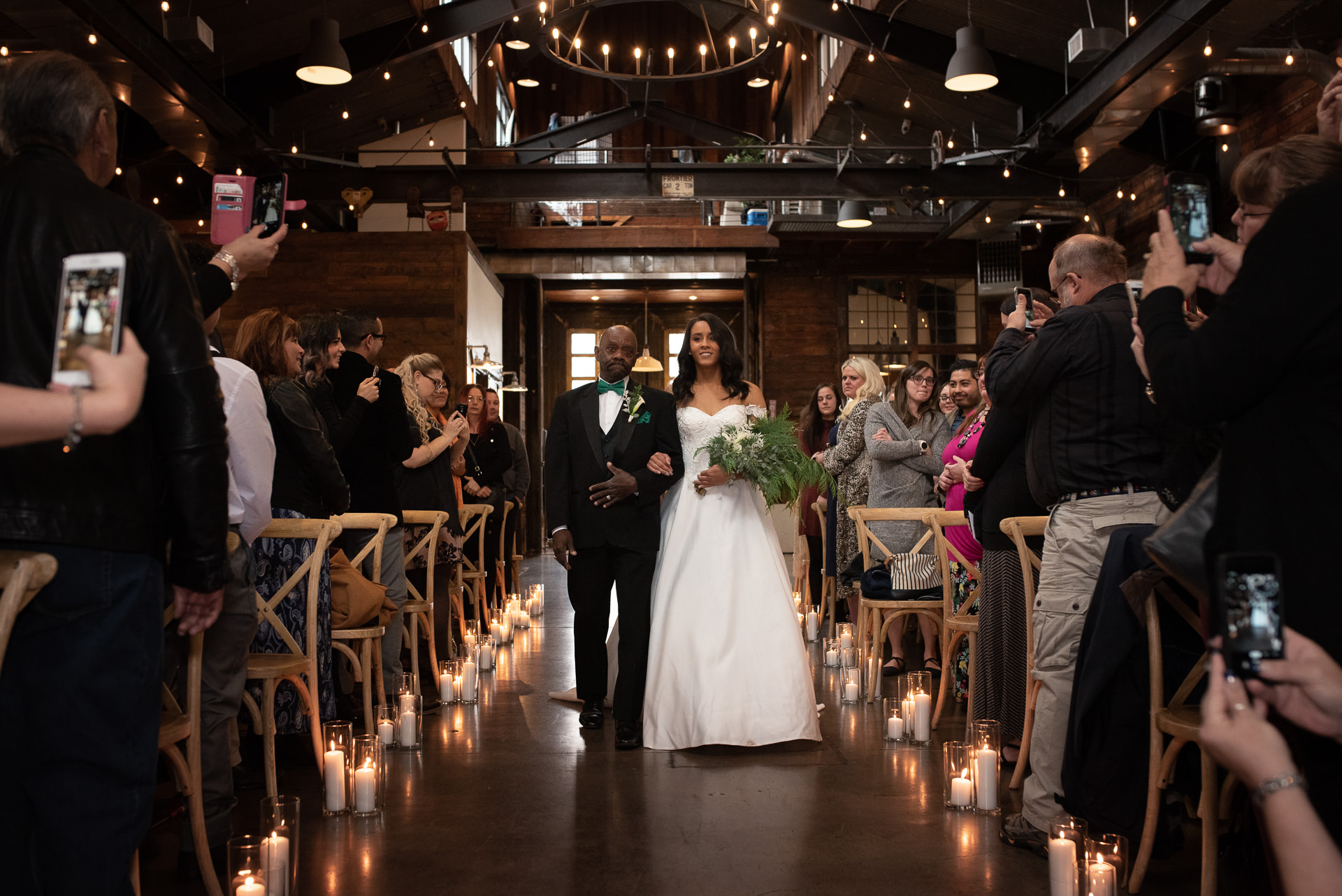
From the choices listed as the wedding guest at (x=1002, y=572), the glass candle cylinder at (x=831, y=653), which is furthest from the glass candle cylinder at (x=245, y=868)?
the glass candle cylinder at (x=831, y=653)

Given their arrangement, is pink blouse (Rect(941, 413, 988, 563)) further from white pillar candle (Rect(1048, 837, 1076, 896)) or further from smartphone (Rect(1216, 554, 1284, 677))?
smartphone (Rect(1216, 554, 1284, 677))

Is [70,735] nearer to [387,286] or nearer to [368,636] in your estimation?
[368,636]

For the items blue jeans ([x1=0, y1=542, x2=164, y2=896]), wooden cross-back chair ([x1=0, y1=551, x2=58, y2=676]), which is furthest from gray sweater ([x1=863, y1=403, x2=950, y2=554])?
wooden cross-back chair ([x1=0, y1=551, x2=58, y2=676])

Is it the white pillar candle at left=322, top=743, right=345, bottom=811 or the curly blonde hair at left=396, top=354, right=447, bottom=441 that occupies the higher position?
the curly blonde hair at left=396, top=354, right=447, bottom=441

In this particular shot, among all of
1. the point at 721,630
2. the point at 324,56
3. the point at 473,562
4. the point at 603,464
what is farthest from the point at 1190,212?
the point at 324,56

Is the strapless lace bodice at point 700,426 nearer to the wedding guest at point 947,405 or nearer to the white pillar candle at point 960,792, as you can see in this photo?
the white pillar candle at point 960,792

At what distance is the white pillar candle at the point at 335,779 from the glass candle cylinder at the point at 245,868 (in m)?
1.05

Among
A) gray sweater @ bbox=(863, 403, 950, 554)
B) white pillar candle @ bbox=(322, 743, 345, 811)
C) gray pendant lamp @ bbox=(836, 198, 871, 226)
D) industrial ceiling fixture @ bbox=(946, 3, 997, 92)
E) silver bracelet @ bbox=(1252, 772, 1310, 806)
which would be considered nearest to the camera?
silver bracelet @ bbox=(1252, 772, 1310, 806)

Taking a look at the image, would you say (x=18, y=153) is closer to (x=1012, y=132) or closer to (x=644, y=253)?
(x=1012, y=132)

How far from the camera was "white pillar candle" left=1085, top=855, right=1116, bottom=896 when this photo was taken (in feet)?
7.70

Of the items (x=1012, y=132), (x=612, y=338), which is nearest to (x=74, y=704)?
(x=612, y=338)

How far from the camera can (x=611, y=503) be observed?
14.9 ft

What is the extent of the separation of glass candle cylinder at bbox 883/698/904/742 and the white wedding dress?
0.32m

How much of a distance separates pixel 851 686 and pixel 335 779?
274 cm
